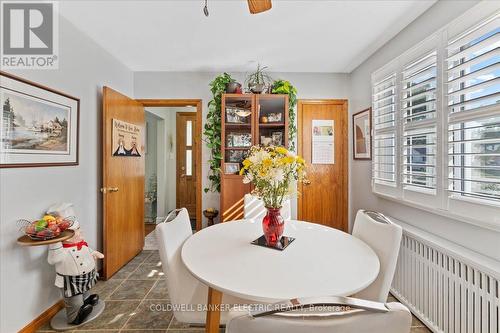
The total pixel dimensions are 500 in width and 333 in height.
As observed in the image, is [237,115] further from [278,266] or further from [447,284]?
[447,284]

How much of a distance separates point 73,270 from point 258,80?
2.78 metres

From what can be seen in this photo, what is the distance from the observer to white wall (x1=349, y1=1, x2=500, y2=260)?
1.49 m

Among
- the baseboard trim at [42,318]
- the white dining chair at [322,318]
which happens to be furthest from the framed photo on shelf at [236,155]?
the white dining chair at [322,318]

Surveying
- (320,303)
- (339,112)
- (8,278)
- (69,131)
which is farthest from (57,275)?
(339,112)

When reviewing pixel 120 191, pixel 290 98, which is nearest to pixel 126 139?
pixel 120 191

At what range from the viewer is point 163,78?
3.31 m

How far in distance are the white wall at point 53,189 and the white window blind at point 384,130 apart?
9.94 ft

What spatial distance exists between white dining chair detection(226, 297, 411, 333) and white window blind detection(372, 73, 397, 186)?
190cm

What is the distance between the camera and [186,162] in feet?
15.5

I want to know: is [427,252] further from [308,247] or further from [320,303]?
[320,303]

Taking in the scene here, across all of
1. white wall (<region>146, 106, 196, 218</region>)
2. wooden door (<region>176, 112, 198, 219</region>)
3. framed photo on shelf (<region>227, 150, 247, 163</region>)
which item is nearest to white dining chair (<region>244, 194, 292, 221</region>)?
framed photo on shelf (<region>227, 150, 247, 163</region>)

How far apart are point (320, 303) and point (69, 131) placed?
2.47 meters

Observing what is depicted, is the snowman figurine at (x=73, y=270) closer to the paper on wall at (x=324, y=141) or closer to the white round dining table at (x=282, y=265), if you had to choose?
the white round dining table at (x=282, y=265)

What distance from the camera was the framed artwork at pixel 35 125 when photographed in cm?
159
